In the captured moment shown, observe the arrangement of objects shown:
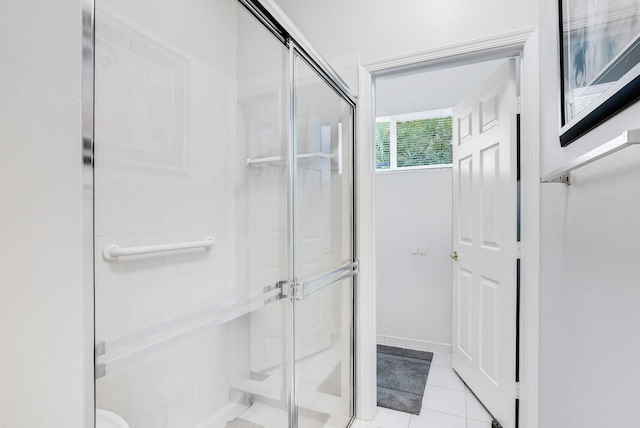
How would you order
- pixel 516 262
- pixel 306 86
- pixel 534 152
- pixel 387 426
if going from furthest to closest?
pixel 387 426 → pixel 516 262 → pixel 534 152 → pixel 306 86

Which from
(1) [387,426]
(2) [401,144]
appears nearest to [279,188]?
(1) [387,426]

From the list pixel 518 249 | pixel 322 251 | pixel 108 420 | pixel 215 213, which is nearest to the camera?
pixel 108 420

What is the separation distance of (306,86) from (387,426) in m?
1.95

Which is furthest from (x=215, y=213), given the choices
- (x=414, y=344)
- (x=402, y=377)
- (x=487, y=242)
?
(x=414, y=344)

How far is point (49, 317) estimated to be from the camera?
48cm

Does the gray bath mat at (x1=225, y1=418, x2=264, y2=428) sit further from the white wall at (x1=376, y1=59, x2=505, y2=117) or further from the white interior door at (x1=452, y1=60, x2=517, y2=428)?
the white wall at (x1=376, y1=59, x2=505, y2=117)

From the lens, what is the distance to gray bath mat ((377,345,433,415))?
7.11 feet

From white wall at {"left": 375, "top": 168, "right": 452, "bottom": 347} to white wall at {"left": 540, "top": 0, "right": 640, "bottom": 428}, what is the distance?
136cm

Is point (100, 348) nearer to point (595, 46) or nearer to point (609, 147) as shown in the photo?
point (609, 147)

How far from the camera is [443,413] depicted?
80.7 inches

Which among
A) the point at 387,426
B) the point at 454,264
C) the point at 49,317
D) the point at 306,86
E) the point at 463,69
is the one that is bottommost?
the point at 387,426

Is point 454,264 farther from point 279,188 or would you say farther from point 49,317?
point 49,317

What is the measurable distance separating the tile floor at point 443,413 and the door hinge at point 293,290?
107 centimetres

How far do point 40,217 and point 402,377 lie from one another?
2.60m
